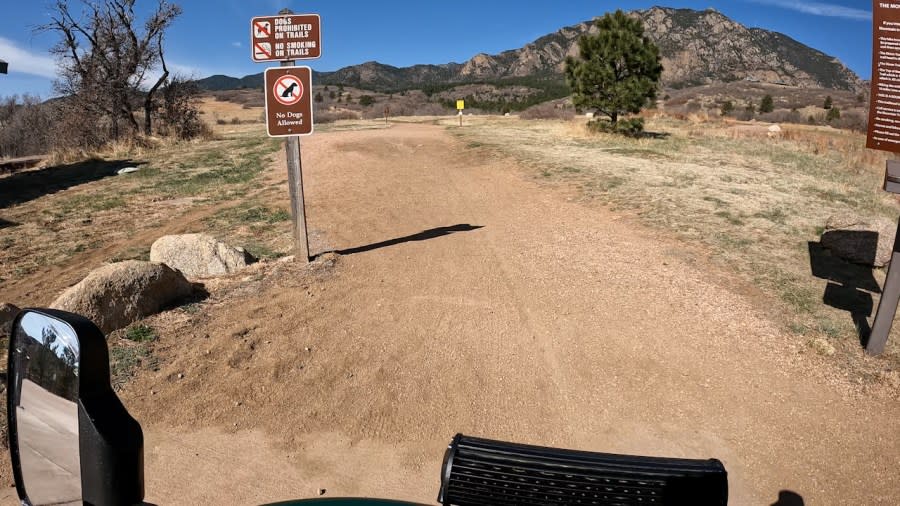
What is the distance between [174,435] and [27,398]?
2.49 m

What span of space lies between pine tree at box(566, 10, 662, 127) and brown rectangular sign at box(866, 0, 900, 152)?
14951 mm

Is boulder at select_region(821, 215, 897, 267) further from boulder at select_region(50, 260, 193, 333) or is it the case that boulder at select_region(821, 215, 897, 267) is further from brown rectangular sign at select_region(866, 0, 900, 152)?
boulder at select_region(50, 260, 193, 333)

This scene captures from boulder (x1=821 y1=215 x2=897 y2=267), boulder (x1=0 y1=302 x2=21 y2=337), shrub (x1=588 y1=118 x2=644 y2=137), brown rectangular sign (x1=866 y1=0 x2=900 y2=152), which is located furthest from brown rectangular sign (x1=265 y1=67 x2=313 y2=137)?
shrub (x1=588 y1=118 x2=644 y2=137)

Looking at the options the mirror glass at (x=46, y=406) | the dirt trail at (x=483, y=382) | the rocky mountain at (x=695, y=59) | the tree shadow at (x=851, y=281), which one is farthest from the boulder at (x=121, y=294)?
the rocky mountain at (x=695, y=59)

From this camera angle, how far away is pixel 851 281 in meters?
6.53

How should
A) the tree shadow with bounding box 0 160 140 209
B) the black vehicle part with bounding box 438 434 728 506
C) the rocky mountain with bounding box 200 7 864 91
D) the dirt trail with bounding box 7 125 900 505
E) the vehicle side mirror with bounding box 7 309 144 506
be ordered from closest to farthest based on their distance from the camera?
the vehicle side mirror with bounding box 7 309 144 506, the black vehicle part with bounding box 438 434 728 506, the dirt trail with bounding box 7 125 900 505, the tree shadow with bounding box 0 160 140 209, the rocky mountain with bounding box 200 7 864 91

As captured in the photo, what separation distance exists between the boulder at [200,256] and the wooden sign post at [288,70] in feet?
4.36

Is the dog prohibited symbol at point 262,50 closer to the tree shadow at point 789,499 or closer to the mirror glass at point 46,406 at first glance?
the mirror glass at point 46,406

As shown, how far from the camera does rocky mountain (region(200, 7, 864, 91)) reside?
353 feet

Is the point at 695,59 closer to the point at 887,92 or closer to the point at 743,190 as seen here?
the point at 743,190

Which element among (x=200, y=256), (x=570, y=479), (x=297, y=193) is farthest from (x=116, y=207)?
(x=570, y=479)

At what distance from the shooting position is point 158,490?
3.34 meters

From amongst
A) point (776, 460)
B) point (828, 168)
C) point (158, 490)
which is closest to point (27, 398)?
point (158, 490)

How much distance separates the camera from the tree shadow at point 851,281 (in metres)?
5.66
